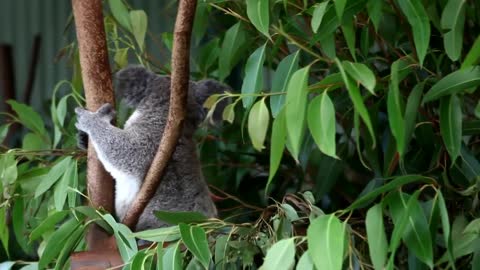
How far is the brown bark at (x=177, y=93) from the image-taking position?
1.55 metres

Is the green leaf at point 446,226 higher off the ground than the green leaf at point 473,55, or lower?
lower

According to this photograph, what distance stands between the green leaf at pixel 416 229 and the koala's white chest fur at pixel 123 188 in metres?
0.67

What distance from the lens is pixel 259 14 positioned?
5.03 ft

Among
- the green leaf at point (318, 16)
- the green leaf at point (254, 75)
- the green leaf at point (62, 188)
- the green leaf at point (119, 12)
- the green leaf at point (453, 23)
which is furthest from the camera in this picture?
the green leaf at point (119, 12)

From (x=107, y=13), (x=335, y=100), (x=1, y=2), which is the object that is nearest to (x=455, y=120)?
(x=335, y=100)

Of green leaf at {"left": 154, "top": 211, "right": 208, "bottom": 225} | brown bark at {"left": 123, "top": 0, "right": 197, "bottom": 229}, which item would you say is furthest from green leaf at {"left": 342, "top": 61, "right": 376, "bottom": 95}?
green leaf at {"left": 154, "top": 211, "right": 208, "bottom": 225}

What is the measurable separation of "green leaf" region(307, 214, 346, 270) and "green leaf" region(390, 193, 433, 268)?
0.13 metres

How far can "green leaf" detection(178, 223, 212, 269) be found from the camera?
144 cm

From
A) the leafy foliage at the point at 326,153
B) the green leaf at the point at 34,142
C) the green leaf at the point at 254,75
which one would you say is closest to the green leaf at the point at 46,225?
the leafy foliage at the point at 326,153

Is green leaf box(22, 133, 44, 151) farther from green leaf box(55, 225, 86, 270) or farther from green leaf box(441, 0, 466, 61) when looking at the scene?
green leaf box(441, 0, 466, 61)

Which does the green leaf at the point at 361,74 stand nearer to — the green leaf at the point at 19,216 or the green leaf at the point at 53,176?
the green leaf at the point at 53,176

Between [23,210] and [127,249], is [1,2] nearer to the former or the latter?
[23,210]

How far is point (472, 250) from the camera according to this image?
1553 mm

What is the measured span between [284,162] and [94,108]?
0.88m
